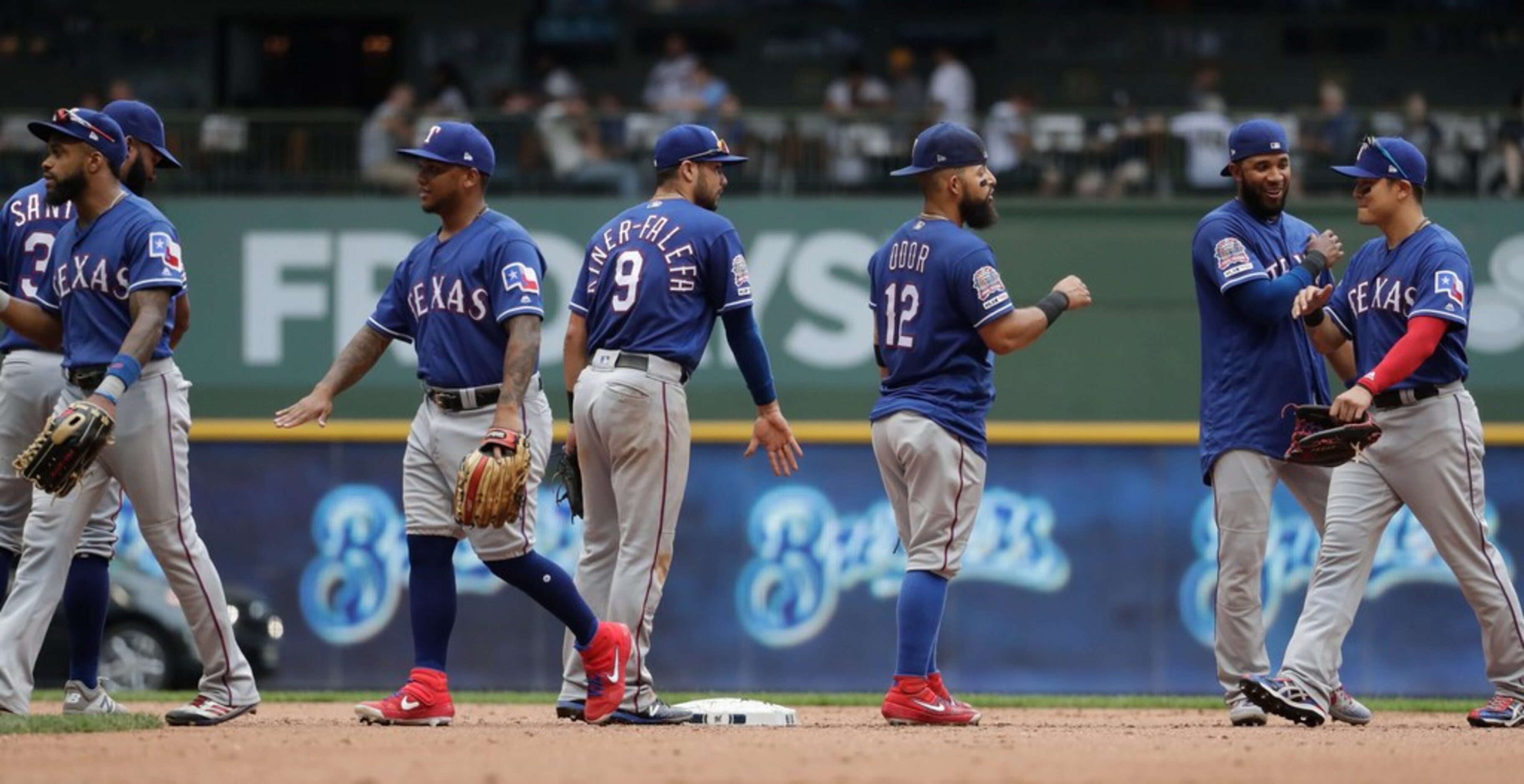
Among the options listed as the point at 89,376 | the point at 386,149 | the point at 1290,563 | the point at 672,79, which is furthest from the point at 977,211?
the point at 672,79

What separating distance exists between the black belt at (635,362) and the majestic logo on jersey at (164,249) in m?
1.55

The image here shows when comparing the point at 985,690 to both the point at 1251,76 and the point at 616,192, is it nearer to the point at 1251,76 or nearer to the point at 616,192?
the point at 616,192

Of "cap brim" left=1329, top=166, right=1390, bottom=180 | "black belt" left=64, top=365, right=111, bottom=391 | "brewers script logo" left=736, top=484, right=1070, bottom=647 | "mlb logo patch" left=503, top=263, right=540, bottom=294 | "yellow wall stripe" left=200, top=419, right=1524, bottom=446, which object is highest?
"cap brim" left=1329, top=166, right=1390, bottom=180

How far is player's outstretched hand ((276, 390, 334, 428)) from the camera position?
792 cm

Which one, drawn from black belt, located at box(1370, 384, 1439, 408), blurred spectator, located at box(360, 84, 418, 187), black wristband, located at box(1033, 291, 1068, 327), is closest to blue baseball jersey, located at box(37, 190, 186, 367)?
black wristband, located at box(1033, 291, 1068, 327)

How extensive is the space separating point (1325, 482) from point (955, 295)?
161 centimetres

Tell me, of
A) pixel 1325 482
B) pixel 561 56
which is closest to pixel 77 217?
pixel 1325 482

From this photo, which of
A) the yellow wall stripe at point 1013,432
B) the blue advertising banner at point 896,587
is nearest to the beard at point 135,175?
the yellow wall stripe at point 1013,432

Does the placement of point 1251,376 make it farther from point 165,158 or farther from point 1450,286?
point 165,158

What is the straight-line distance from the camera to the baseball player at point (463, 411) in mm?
7656

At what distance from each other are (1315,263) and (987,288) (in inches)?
47.1

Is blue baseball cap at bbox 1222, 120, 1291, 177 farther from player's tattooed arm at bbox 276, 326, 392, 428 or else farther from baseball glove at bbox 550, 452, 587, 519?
player's tattooed arm at bbox 276, 326, 392, 428

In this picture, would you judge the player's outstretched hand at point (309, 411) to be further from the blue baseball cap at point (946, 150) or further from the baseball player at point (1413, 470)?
the baseball player at point (1413, 470)

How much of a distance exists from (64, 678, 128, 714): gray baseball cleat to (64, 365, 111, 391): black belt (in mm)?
1210
